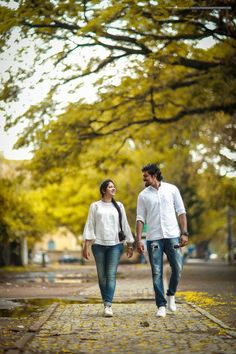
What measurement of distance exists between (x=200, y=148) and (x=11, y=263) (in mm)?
14262

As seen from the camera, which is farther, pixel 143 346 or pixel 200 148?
pixel 200 148

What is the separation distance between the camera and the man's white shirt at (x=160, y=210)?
11.1 meters

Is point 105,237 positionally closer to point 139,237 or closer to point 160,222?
point 139,237

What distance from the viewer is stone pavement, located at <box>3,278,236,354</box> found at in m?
7.84

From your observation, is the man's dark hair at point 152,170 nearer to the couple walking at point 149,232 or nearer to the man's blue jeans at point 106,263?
the couple walking at point 149,232

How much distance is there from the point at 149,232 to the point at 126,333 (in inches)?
94.1

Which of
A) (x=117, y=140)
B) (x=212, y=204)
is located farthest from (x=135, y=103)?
(x=212, y=204)

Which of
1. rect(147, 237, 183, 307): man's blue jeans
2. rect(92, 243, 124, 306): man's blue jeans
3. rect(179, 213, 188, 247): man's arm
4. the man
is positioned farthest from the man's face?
rect(92, 243, 124, 306): man's blue jeans

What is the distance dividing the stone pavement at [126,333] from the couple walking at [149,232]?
0.50 metres

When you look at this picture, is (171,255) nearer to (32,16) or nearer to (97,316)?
(97,316)

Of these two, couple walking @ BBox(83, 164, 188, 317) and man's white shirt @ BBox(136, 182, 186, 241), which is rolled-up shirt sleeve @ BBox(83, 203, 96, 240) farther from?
man's white shirt @ BBox(136, 182, 186, 241)

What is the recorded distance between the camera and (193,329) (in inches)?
370

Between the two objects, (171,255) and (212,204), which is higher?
(171,255)

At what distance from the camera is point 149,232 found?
36.7ft
